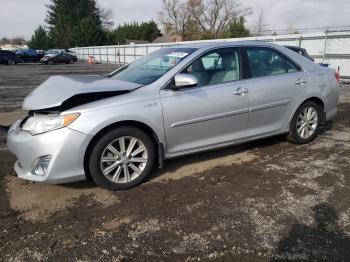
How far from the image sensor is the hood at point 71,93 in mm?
3748

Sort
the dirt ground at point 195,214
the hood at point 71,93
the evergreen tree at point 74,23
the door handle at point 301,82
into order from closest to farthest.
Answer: the dirt ground at point 195,214 → the hood at point 71,93 → the door handle at point 301,82 → the evergreen tree at point 74,23

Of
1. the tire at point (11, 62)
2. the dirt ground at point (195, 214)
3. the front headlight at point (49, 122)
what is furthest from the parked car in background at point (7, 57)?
the front headlight at point (49, 122)

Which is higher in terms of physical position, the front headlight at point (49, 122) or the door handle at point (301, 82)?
the door handle at point (301, 82)

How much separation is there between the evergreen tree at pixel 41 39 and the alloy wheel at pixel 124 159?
70.9 metres

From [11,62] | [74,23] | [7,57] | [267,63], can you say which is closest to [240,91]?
[267,63]

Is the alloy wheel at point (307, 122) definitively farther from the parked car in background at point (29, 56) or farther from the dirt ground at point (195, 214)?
the parked car in background at point (29, 56)

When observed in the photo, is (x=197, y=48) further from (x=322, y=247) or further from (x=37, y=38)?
(x=37, y=38)

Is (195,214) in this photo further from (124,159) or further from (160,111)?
(160,111)

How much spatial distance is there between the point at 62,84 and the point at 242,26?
120 ft

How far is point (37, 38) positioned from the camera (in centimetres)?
6956

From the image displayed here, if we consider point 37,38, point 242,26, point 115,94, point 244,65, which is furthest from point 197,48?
point 37,38

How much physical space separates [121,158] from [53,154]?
0.74 m

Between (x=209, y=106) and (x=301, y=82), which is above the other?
(x=301, y=82)

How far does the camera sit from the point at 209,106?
443 centimetres
